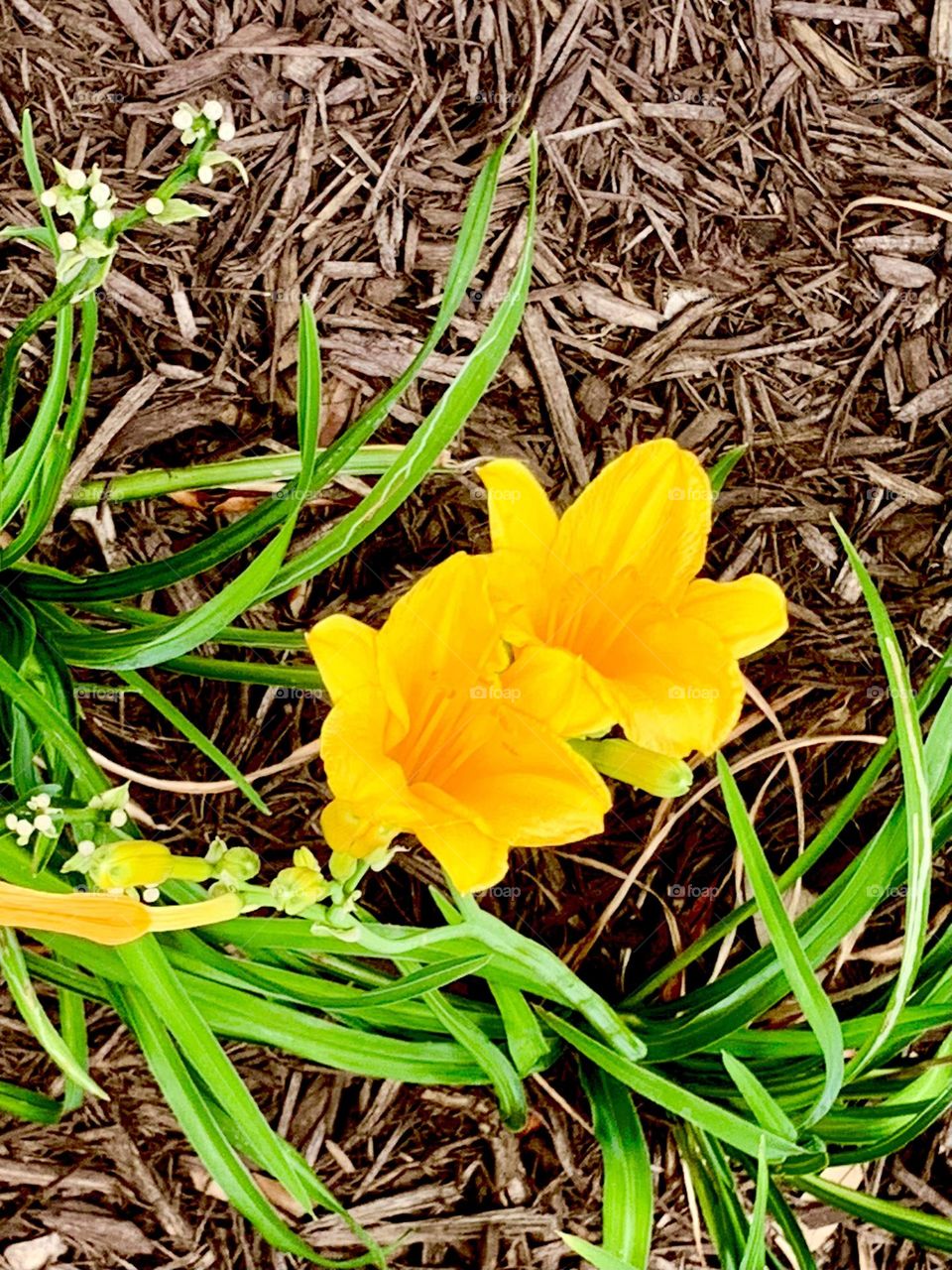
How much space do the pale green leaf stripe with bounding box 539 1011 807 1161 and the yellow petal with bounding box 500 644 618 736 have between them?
360 millimetres

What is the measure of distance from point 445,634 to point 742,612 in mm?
200

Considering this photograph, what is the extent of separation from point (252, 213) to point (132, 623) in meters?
0.46

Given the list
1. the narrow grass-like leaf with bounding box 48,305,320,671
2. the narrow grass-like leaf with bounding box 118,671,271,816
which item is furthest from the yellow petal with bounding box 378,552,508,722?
the narrow grass-like leaf with bounding box 118,671,271,816

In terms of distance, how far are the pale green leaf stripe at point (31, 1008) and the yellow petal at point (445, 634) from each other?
33 cm

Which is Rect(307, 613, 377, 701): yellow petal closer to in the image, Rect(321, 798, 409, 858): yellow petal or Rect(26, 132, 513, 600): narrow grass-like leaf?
Rect(321, 798, 409, 858): yellow petal

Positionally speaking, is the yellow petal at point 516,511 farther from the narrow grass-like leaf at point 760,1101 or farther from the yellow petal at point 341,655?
the narrow grass-like leaf at point 760,1101

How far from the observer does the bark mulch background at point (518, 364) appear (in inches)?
42.9

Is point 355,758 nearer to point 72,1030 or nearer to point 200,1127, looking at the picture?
point 200,1127

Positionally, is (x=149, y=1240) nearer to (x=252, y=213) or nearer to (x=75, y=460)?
(x=75, y=460)

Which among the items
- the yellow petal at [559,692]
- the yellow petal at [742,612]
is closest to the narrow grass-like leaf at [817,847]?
the yellow petal at [742,612]

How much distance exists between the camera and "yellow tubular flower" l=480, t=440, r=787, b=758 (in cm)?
72

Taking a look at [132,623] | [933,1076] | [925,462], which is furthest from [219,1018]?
[925,462]

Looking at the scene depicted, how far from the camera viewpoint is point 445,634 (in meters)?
0.71

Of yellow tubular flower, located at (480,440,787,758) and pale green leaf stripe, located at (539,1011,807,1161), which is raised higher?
yellow tubular flower, located at (480,440,787,758)
